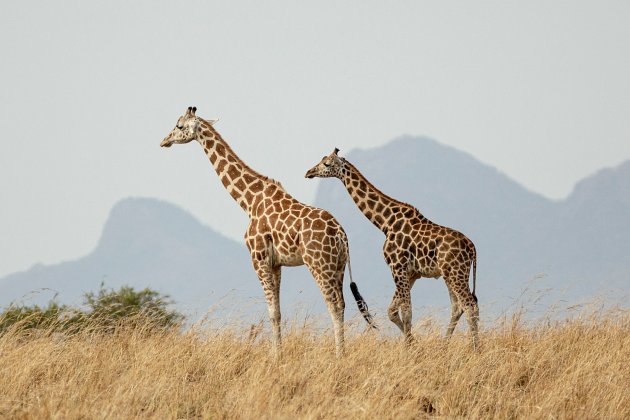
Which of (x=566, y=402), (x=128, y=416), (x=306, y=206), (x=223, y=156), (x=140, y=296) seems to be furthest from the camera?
(x=140, y=296)

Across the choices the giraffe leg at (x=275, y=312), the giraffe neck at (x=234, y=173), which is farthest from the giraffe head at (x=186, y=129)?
the giraffe leg at (x=275, y=312)

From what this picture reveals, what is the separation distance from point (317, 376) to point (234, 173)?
426 centimetres

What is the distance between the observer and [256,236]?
14336 millimetres

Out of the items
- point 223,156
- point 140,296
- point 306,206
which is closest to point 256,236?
point 306,206

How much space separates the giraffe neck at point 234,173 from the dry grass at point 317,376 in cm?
215

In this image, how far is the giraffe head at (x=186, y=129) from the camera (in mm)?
15523

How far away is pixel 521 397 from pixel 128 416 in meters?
4.71

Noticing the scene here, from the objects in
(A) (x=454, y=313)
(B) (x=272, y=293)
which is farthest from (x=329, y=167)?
(A) (x=454, y=313)

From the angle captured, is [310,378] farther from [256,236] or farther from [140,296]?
[140,296]

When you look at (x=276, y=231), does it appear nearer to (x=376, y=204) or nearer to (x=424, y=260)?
(x=376, y=204)

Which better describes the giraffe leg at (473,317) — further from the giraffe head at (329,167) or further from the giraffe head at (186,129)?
the giraffe head at (186,129)

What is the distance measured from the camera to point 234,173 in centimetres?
1538

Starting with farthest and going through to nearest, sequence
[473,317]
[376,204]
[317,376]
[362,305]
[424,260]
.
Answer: [376,204] → [424,260] → [473,317] → [362,305] → [317,376]

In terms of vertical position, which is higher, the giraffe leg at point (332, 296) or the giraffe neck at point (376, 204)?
the giraffe neck at point (376, 204)
